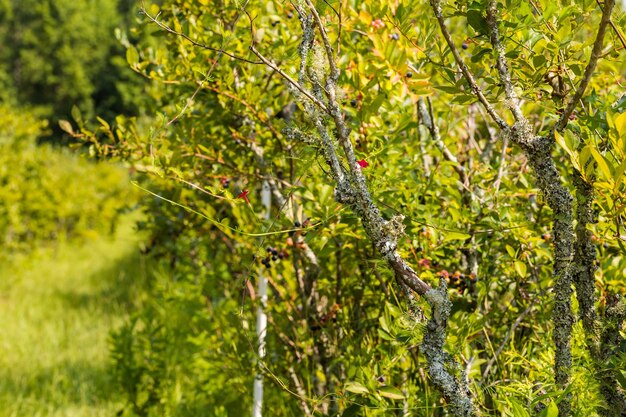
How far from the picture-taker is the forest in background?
126 cm

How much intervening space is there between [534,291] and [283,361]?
0.94m

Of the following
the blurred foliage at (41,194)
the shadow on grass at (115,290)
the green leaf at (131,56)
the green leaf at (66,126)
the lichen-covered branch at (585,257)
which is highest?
the blurred foliage at (41,194)

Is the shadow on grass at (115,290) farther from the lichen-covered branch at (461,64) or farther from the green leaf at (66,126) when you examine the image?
the lichen-covered branch at (461,64)

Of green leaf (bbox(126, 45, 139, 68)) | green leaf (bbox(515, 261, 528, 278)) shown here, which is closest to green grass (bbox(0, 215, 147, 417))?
green leaf (bbox(126, 45, 139, 68))

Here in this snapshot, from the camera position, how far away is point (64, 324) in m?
5.94

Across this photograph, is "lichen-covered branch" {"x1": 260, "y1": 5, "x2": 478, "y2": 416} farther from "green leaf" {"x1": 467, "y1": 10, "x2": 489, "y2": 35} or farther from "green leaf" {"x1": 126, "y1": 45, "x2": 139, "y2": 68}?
"green leaf" {"x1": 126, "y1": 45, "x2": 139, "y2": 68}

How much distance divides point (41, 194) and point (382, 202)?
26.9 ft

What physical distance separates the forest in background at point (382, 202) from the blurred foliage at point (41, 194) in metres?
4.93

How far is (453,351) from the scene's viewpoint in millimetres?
1471

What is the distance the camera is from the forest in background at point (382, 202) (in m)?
1.26

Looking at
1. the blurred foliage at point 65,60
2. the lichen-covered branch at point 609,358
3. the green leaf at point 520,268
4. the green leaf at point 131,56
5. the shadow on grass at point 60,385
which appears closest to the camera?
the lichen-covered branch at point 609,358

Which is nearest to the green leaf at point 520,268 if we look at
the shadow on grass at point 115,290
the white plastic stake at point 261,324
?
the white plastic stake at point 261,324

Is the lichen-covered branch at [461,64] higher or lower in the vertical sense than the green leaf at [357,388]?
higher

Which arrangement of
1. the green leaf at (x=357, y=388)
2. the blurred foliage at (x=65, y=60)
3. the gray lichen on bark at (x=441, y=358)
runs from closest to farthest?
1. the gray lichen on bark at (x=441, y=358)
2. the green leaf at (x=357, y=388)
3. the blurred foliage at (x=65, y=60)
